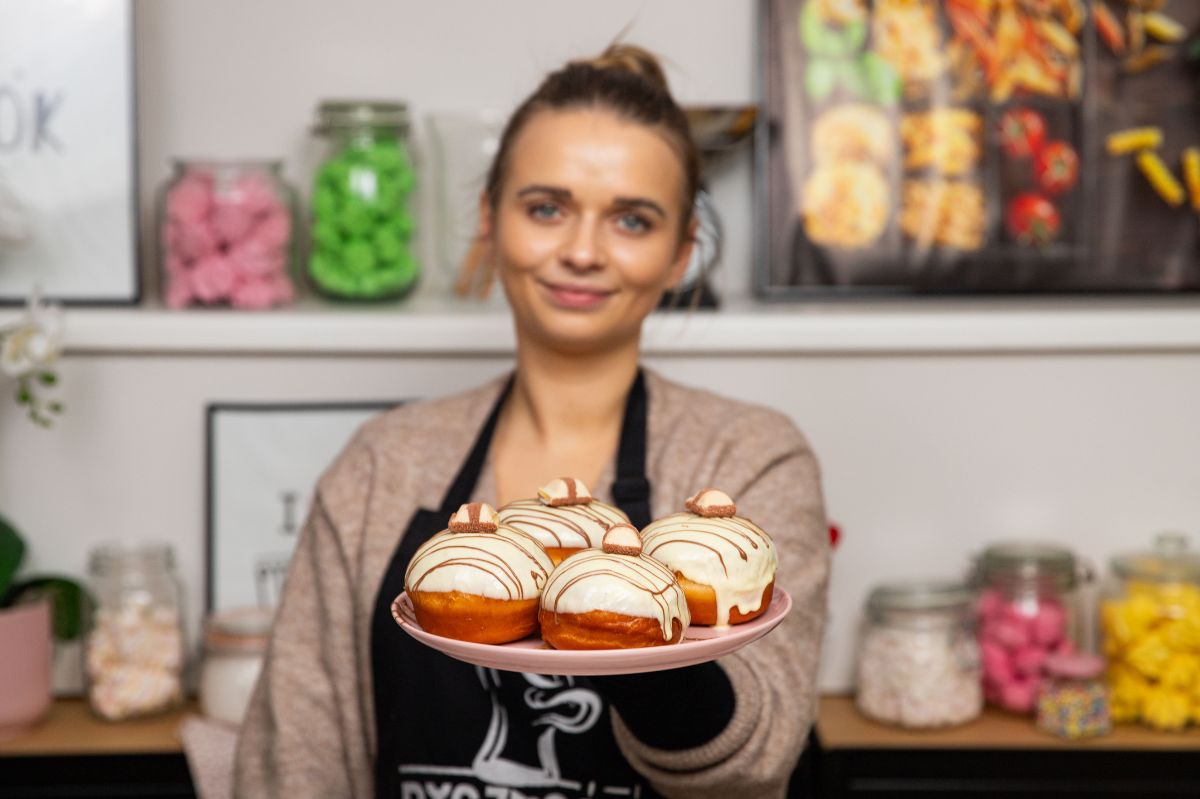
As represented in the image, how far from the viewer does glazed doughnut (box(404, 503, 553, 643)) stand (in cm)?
87

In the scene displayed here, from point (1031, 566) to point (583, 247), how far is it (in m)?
0.90

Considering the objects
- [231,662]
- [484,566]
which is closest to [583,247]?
[484,566]

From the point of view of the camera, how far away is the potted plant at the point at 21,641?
1834 mm

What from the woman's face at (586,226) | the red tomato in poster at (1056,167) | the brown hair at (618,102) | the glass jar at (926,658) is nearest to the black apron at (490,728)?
the woman's face at (586,226)

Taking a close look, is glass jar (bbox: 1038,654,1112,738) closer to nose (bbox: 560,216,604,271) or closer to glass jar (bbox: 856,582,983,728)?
glass jar (bbox: 856,582,983,728)

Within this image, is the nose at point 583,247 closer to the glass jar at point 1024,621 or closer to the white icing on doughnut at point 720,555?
the white icing on doughnut at point 720,555

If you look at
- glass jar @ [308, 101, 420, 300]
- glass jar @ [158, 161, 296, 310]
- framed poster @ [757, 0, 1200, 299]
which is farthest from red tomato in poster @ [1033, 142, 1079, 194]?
glass jar @ [158, 161, 296, 310]

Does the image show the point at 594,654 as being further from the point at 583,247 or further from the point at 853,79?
the point at 853,79

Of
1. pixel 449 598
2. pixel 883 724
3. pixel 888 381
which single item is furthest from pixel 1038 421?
pixel 449 598

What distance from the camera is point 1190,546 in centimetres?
204

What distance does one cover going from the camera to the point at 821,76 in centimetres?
198

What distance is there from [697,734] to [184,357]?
115cm

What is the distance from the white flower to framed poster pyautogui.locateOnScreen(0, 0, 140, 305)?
0.44 feet

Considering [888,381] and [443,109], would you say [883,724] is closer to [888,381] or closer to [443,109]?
[888,381]
